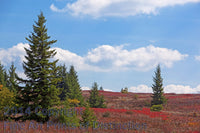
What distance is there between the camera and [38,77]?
19.7 meters

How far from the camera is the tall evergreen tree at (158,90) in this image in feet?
172

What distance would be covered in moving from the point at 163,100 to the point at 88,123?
3998cm

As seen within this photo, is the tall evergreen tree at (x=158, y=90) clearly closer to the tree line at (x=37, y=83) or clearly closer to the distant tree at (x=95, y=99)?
the distant tree at (x=95, y=99)

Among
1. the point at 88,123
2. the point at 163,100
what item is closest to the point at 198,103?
the point at 163,100

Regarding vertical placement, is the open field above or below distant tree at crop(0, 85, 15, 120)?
below

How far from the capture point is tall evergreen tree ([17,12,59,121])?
63.2 ft

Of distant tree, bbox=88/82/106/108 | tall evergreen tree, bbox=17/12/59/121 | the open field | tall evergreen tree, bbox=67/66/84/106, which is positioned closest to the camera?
the open field

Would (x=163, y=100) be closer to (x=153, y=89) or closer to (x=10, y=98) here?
(x=153, y=89)

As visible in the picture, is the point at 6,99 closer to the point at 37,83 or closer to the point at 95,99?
the point at 37,83

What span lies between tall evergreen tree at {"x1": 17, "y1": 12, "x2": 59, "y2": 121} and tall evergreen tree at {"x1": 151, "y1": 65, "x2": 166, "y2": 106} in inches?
1489

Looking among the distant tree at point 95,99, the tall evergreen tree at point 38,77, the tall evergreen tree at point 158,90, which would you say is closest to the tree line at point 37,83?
the tall evergreen tree at point 38,77

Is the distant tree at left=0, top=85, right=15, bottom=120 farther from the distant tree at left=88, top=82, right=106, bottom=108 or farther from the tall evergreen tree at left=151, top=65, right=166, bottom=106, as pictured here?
the tall evergreen tree at left=151, top=65, right=166, bottom=106

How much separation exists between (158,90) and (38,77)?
40.1 meters

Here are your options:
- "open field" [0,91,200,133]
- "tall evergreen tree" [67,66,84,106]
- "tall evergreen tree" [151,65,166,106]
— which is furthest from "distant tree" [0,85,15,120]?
"tall evergreen tree" [151,65,166,106]
